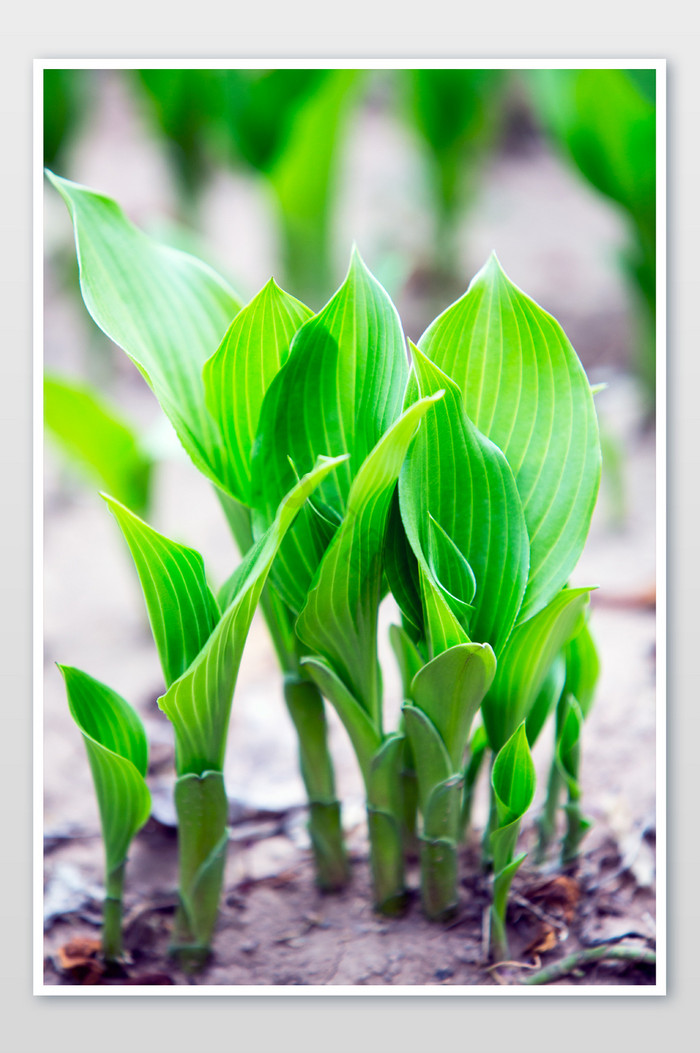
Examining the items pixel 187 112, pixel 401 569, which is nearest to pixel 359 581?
pixel 401 569

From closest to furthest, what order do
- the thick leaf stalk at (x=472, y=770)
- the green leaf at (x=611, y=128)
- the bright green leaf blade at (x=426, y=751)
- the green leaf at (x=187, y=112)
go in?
the bright green leaf blade at (x=426, y=751) < the thick leaf stalk at (x=472, y=770) < the green leaf at (x=611, y=128) < the green leaf at (x=187, y=112)

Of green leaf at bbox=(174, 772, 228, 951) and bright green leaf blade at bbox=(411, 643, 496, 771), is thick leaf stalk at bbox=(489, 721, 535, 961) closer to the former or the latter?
bright green leaf blade at bbox=(411, 643, 496, 771)

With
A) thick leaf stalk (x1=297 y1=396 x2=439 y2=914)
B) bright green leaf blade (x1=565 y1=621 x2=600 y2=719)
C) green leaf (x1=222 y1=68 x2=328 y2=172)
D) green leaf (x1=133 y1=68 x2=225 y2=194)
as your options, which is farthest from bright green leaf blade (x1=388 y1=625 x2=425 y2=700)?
green leaf (x1=133 y1=68 x2=225 y2=194)

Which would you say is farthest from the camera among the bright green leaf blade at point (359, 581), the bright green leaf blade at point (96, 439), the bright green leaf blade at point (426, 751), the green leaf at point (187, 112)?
the green leaf at point (187, 112)

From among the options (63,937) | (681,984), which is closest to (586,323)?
(681,984)

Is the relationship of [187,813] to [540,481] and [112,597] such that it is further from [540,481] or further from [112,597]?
[112,597]

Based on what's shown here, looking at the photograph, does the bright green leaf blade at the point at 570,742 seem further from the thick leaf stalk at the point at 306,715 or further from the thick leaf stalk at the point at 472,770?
the thick leaf stalk at the point at 306,715

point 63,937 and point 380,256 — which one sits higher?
point 380,256

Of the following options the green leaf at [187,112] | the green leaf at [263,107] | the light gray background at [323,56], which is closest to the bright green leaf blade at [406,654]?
the light gray background at [323,56]
